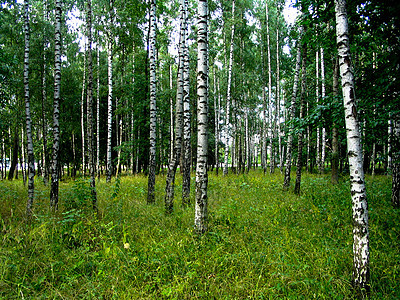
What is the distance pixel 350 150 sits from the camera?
297 centimetres

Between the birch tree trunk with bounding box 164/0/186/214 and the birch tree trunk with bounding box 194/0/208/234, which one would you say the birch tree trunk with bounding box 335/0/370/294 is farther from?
the birch tree trunk with bounding box 164/0/186/214

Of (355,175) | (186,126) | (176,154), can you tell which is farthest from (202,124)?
(355,175)

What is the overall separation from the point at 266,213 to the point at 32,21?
1600 centimetres

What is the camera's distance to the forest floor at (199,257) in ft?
9.98

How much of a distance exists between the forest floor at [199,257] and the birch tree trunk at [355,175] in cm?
30

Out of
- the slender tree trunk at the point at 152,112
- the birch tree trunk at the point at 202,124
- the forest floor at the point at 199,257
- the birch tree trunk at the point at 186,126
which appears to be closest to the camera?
the forest floor at the point at 199,257

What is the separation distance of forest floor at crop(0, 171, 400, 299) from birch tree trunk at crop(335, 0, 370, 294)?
301mm

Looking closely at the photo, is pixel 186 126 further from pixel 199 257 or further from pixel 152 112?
pixel 199 257

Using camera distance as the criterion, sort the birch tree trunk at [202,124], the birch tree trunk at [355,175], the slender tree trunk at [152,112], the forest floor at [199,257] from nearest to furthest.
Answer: the birch tree trunk at [355,175] → the forest floor at [199,257] → the birch tree trunk at [202,124] → the slender tree trunk at [152,112]

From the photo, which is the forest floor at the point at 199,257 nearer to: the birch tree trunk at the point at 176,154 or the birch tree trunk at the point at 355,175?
the birch tree trunk at the point at 355,175

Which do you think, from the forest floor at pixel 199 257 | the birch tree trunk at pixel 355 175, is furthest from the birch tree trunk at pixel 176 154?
the birch tree trunk at pixel 355 175

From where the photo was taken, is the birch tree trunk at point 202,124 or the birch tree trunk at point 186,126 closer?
the birch tree trunk at point 202,124

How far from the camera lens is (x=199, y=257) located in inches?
150

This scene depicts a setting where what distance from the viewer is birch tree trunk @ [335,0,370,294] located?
9.37 feet
